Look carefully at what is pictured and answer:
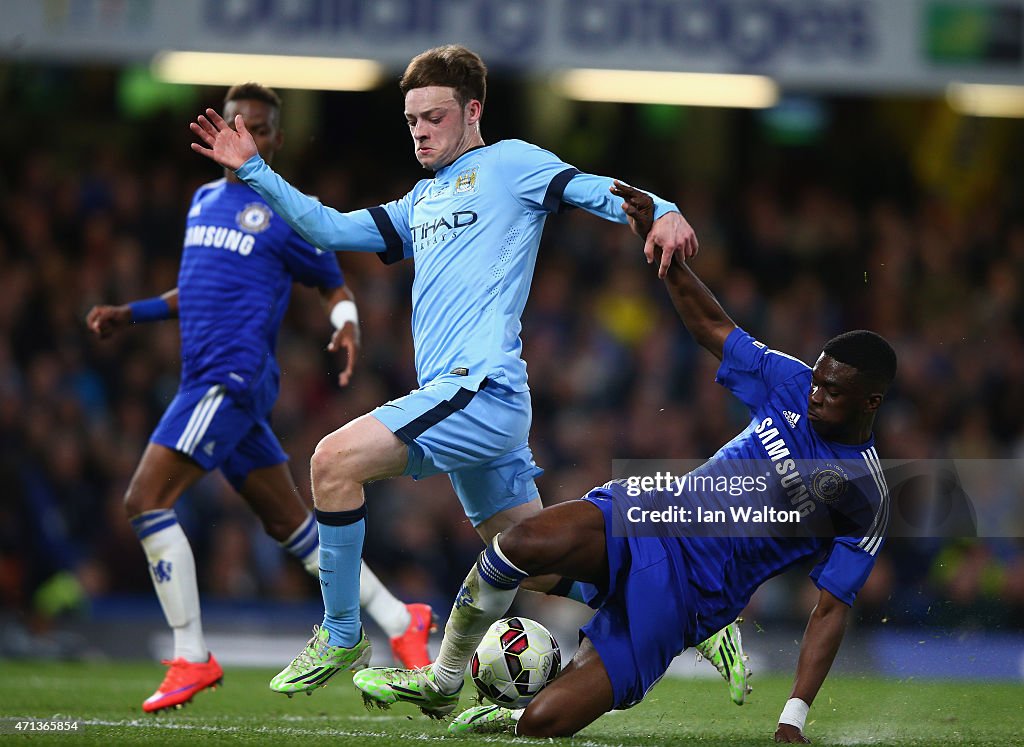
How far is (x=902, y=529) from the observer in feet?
21.9

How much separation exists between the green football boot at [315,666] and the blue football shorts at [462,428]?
70cm

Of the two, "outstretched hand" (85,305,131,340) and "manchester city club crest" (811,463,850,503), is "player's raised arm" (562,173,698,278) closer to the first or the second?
"manchester city club crest" (811,463,850,503)

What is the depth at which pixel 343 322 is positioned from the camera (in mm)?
6391

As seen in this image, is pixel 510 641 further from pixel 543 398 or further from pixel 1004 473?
pixel 1004 473

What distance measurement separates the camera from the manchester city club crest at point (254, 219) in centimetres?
646

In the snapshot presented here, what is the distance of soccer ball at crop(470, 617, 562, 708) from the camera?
4977mm

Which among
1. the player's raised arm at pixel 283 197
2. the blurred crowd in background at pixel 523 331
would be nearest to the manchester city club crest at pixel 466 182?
the player's raised arm at pixel 283 197

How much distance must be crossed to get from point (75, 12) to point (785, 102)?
7.87 m

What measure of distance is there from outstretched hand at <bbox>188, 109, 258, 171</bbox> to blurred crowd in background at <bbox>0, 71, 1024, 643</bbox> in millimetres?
3333

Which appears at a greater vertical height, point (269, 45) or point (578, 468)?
point (269, 45)

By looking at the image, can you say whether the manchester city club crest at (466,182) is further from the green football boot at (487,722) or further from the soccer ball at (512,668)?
the green football boot at (487,722)

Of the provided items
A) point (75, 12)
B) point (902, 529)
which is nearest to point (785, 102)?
point (75, 12)

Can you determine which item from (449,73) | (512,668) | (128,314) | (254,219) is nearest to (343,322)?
(254,219)

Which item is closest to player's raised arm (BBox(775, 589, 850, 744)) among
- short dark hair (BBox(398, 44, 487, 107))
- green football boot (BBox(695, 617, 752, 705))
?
green football boot (BBox(695, 617, 752, 705))
